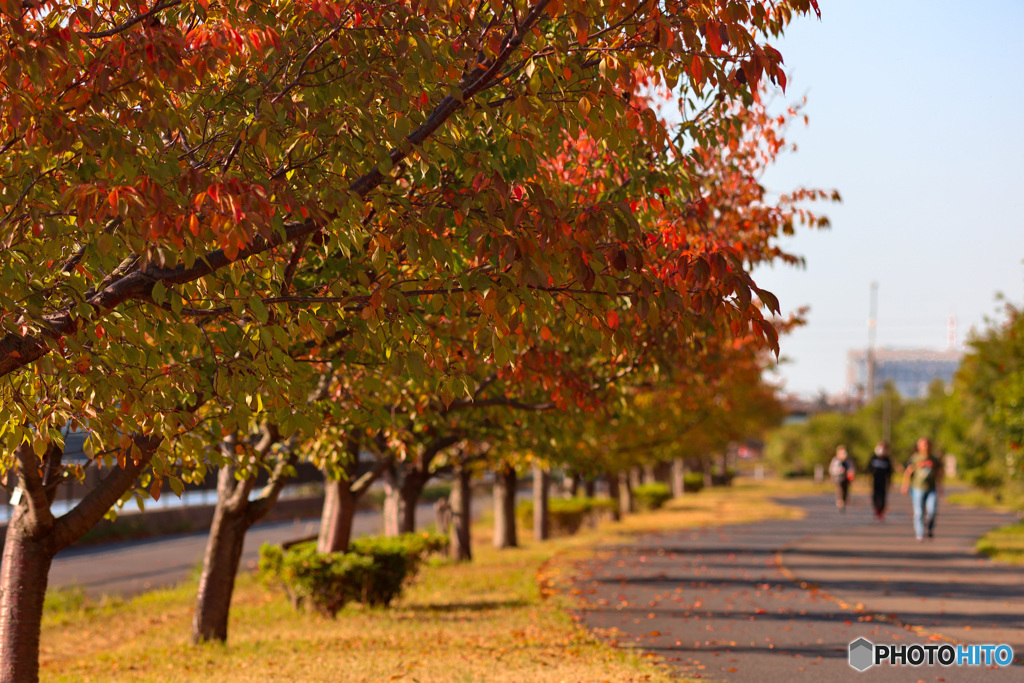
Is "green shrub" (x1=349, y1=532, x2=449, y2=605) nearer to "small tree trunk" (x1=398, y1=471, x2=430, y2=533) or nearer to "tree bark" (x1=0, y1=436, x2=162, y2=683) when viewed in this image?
"small tree trunk" (x1=398, y1=471, x2=430, y2=533)

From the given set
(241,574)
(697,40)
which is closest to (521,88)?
(697,40)

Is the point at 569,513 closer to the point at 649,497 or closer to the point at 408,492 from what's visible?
the point at 408,492

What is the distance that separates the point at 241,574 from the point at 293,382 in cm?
1585

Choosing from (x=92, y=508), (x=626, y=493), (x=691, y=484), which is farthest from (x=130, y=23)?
(x=691, y=484)

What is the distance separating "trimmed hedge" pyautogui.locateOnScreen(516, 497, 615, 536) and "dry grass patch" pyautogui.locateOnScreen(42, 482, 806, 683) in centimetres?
984

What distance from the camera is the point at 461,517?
20594mm

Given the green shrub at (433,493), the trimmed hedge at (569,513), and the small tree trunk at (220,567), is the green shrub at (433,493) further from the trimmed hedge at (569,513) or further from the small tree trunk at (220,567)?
the small tree trunk at (220,567)

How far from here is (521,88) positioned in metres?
4.93

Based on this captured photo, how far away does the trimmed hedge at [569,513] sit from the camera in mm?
27156

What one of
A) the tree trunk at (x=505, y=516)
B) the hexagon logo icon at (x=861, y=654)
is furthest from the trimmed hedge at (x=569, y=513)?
the hexagon logo icon at (x=861, y=654)

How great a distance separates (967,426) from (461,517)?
25233 millimetres

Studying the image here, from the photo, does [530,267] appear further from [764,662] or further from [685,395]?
[685,395]

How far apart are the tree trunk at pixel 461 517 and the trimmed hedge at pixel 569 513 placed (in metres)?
6.20

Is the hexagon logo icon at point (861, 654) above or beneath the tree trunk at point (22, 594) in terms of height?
beneath
